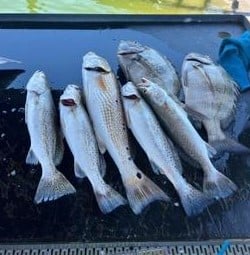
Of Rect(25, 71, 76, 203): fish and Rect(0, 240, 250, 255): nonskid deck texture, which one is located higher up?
Rect(25, 71, 76, 203): fish

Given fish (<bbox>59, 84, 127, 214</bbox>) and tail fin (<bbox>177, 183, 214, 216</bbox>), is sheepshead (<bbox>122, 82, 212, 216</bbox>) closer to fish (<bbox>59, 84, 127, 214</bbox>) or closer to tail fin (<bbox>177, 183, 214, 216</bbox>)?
tail fin (<bbox>177, 183, 214, 216</bbox>)

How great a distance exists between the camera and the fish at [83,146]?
4.51 feet

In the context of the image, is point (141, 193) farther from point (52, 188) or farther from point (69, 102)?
point (69, 102)

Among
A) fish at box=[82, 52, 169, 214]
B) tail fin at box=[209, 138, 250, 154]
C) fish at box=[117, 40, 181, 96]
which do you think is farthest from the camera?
fish at box=[117, 40, 181, 96]

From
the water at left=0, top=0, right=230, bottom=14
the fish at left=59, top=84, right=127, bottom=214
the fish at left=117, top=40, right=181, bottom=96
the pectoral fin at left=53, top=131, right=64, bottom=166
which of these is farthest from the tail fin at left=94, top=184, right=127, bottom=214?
the water at left=0, top=0, right=230, bottom=14

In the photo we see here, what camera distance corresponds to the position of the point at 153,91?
1.65 metres

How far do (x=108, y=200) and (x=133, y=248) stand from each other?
167mm

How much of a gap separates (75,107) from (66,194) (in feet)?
1.14

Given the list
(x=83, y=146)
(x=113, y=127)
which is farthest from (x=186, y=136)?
(x=83, y=146)

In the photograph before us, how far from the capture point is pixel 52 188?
4.63 ft

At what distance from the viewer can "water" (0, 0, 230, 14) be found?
13.3 ft

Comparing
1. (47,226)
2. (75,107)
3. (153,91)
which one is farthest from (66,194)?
(153,91)

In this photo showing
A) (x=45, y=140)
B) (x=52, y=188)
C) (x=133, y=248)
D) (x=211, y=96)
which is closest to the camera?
(x=133, y=248)

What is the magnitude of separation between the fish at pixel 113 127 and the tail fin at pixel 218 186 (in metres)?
0.14
